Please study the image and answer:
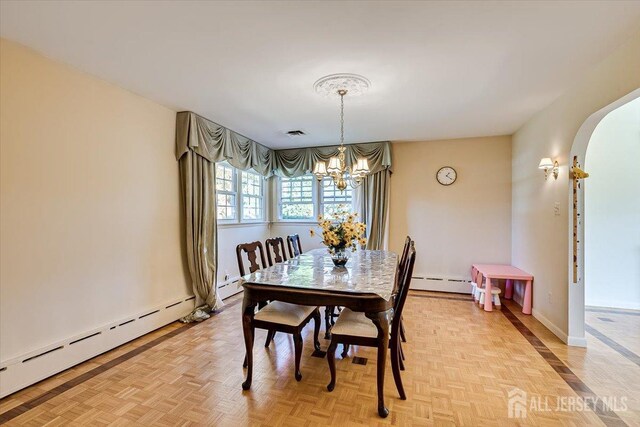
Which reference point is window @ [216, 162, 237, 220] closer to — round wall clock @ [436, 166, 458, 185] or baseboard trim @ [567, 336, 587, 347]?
round wall clock @ [436, 166, 458, 185]

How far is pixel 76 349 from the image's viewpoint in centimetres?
245

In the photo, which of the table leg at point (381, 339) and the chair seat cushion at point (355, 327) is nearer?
the table leg at point (381, 339)

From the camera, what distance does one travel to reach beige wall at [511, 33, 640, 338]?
7.15ft

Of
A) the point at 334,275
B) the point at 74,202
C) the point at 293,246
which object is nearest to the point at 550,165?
the point at 334,275

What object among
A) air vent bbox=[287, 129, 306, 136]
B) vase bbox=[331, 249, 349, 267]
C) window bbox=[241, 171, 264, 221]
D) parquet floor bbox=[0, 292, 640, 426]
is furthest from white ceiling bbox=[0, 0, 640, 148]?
parquet floor bbox=[0, 292, 640, 426]

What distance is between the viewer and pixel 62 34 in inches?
76.8

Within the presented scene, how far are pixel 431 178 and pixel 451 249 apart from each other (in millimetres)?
1210

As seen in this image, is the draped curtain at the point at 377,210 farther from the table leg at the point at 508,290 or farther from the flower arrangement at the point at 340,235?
the flower arrangement at the point at 340,235

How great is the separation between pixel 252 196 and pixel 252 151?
839 millimetres

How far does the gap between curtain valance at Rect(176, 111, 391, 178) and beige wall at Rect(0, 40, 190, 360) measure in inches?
10.1

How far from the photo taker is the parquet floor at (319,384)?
1832mm

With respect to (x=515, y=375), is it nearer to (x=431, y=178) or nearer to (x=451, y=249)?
(x=451, y=249)

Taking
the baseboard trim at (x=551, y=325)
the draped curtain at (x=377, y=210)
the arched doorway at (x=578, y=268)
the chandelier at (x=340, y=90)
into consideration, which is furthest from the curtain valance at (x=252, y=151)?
the baseboard trim at (x=551, y=325)

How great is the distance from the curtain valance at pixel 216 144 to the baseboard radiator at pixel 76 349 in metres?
1.85
